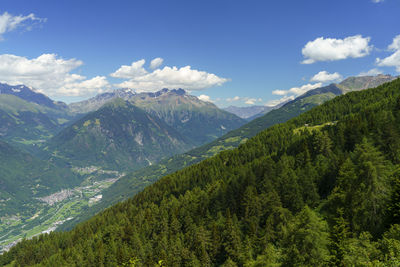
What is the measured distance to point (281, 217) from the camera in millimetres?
76062

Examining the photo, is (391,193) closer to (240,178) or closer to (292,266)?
(292,266)

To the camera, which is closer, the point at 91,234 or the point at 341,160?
the point at 341,160

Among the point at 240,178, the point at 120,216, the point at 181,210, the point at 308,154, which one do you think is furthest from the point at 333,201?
the point at 120,216

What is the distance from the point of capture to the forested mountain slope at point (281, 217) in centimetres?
4647

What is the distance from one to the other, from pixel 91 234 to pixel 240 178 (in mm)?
96499

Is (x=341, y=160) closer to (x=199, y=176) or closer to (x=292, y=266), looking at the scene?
(x=292, y=266)

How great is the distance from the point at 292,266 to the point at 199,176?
11274 centimetres

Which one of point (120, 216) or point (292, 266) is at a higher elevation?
point (292, 266)

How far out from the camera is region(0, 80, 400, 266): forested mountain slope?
152 ft

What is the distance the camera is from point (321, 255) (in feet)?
137

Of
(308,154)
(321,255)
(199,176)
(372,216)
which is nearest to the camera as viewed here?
(321,255)

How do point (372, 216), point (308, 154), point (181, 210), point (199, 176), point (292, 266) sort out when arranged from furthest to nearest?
point (199, 176) → point (181, 210) → point (308, 154) → point (372, 216) → point (292, 266)

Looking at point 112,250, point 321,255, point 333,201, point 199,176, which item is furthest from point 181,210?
point 321,255

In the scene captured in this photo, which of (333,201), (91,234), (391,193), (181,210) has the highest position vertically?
(391,193)
